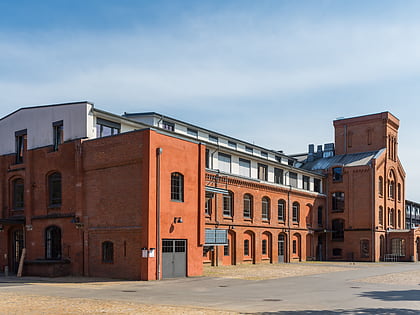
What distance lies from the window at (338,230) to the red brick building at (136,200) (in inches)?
121

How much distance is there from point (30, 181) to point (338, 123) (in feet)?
123

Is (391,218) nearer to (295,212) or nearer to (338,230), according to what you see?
(338,230)

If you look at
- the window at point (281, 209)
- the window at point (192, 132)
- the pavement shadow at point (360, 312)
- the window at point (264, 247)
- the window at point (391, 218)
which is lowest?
the window at point (264, 247)

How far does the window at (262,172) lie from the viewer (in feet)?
151

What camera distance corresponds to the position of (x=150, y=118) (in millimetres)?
39500

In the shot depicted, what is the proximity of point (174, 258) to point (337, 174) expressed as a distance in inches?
1253

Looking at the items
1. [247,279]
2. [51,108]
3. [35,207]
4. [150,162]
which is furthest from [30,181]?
[247,279]

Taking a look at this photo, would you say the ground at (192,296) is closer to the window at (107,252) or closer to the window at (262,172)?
the window at (107,252)

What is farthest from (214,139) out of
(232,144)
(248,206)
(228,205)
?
(228,205)

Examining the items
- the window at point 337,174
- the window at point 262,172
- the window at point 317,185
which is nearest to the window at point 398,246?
the window at point 337,174

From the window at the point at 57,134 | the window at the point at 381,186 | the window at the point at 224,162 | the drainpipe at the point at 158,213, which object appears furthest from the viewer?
the window at the point at 381,186

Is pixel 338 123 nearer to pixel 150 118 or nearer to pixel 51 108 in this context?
pixel 150 118

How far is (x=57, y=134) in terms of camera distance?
32.3m

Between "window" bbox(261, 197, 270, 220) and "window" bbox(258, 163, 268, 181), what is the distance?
86.8 inches
